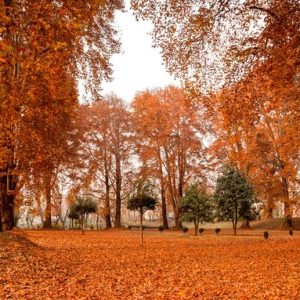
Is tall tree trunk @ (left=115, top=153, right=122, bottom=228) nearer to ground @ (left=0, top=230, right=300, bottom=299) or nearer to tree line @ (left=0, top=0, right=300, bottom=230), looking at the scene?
tree line @ (left=0, top=0, right=300, bottom=230)

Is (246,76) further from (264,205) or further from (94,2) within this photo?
(264,205)

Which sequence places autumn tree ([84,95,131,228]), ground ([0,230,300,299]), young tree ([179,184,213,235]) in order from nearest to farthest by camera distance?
ground ([0,230,300,299]), young tree ([179,184,213,235]), autumn tree ([84,95,131,228])

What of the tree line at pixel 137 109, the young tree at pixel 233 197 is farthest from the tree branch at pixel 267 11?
the young tree at pixel 233 197

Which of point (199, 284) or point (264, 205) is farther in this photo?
point (264, 205)

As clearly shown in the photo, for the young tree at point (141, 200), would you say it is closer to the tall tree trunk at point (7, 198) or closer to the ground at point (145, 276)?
the tall tree trunk at point (7, 198)

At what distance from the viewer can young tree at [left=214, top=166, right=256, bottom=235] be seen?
29.6 meters

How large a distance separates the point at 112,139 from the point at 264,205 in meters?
17.1

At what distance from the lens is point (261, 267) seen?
433 inches

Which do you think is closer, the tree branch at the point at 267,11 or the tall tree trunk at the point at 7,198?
the tree branch at the point at 267,11

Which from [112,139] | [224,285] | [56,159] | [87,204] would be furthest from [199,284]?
[112,139]

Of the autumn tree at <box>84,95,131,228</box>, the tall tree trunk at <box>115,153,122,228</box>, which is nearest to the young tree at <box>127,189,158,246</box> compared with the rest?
the autumn tree at <box>84,95,131,228</box>

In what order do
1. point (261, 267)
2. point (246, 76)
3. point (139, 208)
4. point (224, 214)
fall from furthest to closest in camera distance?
point (224, 214)
point (139, 208)
point (246, 76)
point (261, 267)

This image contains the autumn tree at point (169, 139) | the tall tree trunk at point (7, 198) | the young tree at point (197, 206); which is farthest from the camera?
the autumn tree at point (169, 139)

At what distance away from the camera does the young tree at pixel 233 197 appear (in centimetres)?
2964
